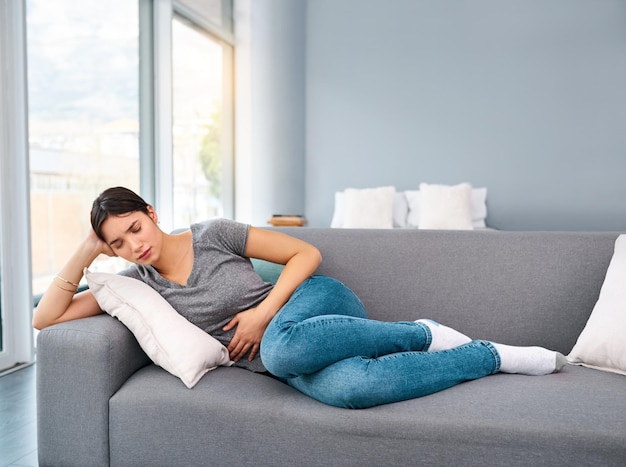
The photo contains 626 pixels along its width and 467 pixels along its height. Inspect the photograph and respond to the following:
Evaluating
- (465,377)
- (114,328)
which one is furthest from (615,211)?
(114,328)

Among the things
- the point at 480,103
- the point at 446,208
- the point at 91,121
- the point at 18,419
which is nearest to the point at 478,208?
the point at 446,208

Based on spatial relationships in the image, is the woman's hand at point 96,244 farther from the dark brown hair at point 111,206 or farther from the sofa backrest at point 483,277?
the sofa backrest at point 483,277

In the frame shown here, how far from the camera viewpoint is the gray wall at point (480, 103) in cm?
600

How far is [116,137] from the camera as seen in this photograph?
4.12 metres

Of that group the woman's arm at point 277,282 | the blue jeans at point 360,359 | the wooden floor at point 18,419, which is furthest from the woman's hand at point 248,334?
the wooden floor at point 18,419

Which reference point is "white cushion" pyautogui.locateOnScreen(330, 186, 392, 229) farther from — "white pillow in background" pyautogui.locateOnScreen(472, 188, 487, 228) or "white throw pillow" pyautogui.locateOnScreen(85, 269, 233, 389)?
"white throw pillow" pyautogui.locateOnScreen(85, 269, 233, 389)

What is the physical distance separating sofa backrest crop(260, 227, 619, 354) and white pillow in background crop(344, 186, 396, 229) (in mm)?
3232

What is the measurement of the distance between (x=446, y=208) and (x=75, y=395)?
4.15 meters

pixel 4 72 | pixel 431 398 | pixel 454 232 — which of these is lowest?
pixel 431 398

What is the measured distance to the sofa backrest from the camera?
201 centimetres

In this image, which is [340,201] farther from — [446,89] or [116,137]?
[116,137]

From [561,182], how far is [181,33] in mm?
3938

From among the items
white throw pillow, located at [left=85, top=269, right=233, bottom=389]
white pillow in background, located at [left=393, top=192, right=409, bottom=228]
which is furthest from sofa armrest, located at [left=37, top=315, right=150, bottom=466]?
white pillow in background, located at [left=393, top=192, right=409, bottom=228]

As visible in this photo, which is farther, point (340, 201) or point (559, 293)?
point (340, 201)
